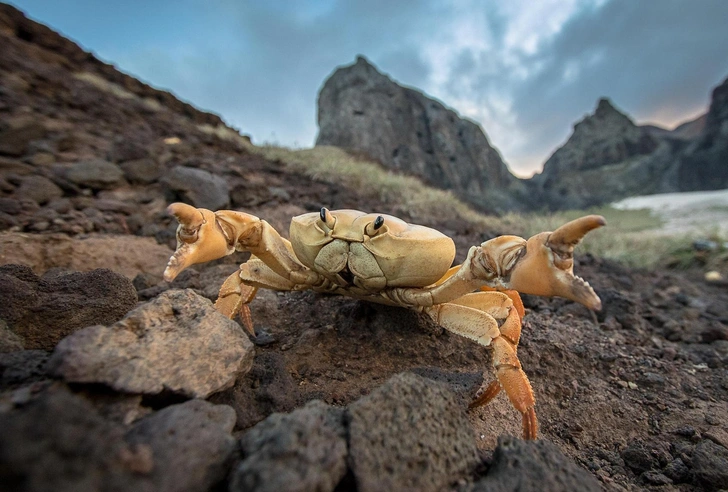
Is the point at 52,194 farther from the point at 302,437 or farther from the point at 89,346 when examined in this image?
the point at 302,437

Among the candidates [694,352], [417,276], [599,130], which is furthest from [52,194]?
[599,130]

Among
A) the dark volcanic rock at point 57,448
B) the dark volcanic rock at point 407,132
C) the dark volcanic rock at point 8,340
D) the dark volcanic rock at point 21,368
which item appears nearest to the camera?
the dark volcanic rock at point 57,448

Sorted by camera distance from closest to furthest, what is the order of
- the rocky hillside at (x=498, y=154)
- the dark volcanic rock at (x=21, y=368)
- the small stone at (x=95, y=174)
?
the dark volcanic rock at (x=21, y=368) → the small stone at (x=95, y=174) → the rocky hillside at (x=498, y=154)

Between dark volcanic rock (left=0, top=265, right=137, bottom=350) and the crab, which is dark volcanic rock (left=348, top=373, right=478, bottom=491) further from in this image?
dark volcanic rock (left=0, top=265, right=137, bottom=350)

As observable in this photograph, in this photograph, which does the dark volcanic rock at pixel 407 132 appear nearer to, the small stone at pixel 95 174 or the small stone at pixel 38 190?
the small stone at pixel 95 174

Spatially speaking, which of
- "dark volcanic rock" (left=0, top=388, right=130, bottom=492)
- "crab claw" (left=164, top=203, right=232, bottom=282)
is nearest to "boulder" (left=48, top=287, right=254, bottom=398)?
"crab claw" (left=164, top=203, right=232, bottom=282)

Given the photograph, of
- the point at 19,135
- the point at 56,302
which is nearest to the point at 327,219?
the point at 56,302

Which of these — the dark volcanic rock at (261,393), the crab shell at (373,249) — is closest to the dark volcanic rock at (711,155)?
the crab shell at (373,249)
